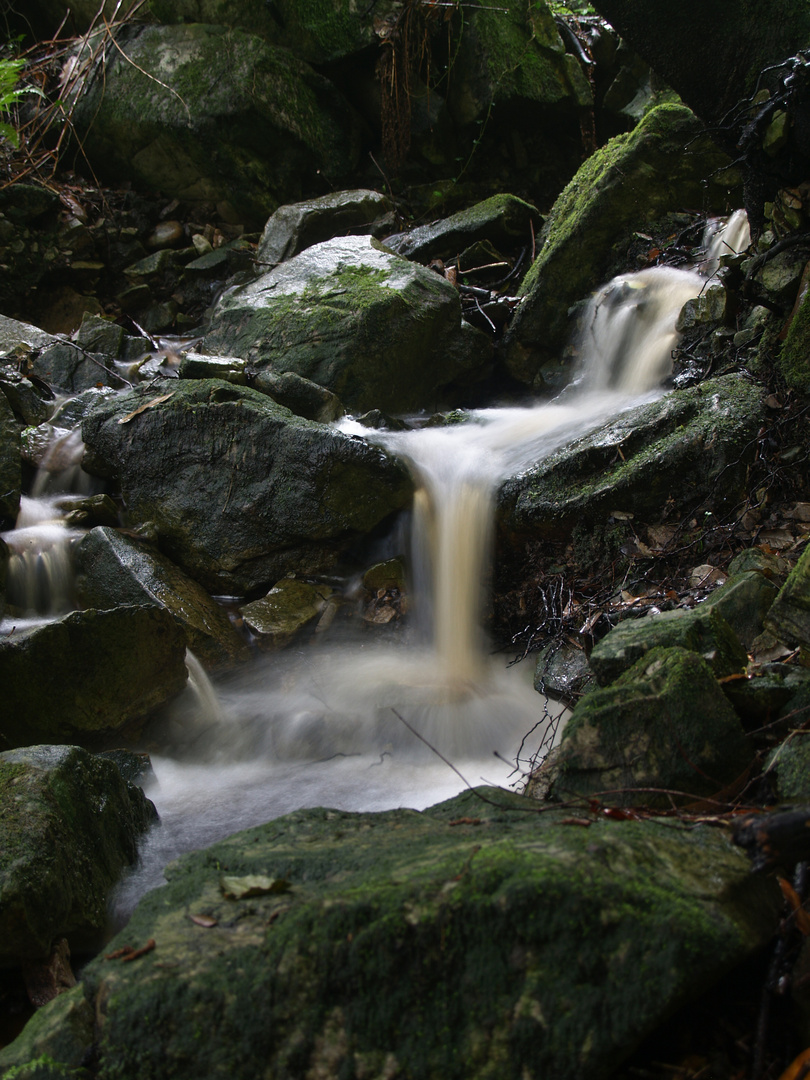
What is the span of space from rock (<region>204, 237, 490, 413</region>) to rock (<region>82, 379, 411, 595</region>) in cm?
130

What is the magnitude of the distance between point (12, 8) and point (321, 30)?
14.7 ft

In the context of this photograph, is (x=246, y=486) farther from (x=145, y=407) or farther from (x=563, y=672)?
(x=563, y=672)

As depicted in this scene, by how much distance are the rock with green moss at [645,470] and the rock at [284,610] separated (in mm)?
1407

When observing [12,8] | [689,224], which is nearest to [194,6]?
[12,8]

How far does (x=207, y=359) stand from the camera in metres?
5.71

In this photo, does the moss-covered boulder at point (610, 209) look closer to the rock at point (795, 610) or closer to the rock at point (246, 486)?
the rock at point (246, 486)

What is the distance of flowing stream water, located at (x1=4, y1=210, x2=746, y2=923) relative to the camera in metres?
3.17

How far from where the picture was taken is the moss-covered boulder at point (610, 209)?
20.8 feet

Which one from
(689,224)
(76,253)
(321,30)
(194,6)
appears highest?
(194,6)

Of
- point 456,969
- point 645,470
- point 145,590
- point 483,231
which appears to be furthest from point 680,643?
point 483,231

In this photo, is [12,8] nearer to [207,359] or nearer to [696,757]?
[207,359]

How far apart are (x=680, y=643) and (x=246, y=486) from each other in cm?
334

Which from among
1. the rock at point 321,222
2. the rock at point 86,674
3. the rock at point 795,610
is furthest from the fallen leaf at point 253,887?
the rock at point 321,222

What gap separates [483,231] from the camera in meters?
8.08
